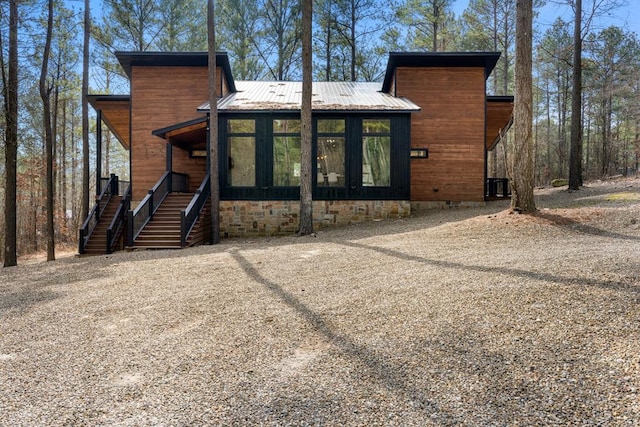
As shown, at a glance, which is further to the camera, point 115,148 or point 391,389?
point 115,148

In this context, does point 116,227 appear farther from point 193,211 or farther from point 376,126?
point 376,126

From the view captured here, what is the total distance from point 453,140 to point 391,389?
1138 centimetres

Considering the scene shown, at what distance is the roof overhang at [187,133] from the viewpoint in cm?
1049

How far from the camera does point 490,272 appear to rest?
4.14 m

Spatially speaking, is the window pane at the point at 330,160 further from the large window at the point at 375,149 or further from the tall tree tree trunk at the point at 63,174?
the tall tree tree trunk at the point at 63,174

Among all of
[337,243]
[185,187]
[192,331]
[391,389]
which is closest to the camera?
[391,389]

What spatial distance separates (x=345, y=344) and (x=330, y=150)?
8.50 metres

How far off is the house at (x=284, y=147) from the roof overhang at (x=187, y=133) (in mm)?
59

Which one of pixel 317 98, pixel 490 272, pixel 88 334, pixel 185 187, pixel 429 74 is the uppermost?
pixel 429 74

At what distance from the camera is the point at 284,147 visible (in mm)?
10805

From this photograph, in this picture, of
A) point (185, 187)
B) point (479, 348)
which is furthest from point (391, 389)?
point (185, 187)

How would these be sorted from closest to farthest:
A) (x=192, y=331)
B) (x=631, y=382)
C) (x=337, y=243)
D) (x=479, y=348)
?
(x=631, y=382) < (x=479, y=348) < (x=192, y=331) < (x=337, y=243)

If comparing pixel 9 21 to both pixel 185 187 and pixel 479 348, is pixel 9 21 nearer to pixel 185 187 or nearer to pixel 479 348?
pixel 185 187

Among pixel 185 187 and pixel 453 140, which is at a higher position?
pixel 453 140
